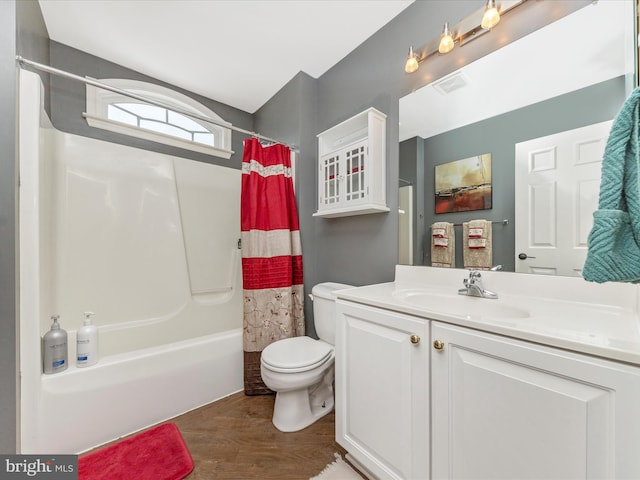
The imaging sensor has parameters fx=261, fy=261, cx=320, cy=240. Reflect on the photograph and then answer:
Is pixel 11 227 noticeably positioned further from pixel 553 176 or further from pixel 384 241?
pixel 553 176

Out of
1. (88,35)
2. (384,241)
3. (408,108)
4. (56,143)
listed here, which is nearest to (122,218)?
(56,143)

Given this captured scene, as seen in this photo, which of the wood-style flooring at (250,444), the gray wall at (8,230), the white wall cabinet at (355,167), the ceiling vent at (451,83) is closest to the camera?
the gray wall at (8,230)

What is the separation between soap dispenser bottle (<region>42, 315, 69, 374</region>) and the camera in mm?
1277

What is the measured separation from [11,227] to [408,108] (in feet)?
6.58

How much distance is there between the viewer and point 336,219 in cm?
200

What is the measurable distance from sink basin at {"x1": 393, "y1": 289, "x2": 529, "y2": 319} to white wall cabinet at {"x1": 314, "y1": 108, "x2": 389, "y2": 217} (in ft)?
1.87

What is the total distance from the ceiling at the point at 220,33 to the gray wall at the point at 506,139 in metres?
0.94

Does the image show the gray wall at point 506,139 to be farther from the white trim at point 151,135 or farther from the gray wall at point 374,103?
the white trim at point 151,135

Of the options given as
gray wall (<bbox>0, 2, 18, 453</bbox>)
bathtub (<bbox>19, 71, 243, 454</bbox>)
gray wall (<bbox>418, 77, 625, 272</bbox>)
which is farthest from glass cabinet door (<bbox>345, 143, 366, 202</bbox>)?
gray wall (<bbox>0, 2, 18, 453</bbox>)

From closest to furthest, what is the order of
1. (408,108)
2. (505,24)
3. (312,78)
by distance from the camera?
(505,24) < (408,108) < (312,78)

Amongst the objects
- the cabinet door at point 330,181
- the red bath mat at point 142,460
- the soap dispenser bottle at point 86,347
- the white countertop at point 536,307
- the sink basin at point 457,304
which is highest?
the cabinet door at point 330,181

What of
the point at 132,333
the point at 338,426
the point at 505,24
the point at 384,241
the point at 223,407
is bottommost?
the point at 223,407

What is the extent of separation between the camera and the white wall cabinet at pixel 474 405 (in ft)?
1.96

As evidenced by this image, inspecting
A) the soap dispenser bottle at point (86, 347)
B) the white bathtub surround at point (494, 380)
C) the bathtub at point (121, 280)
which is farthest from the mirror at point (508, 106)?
the soap dispenser bottle at point (86, 347)
